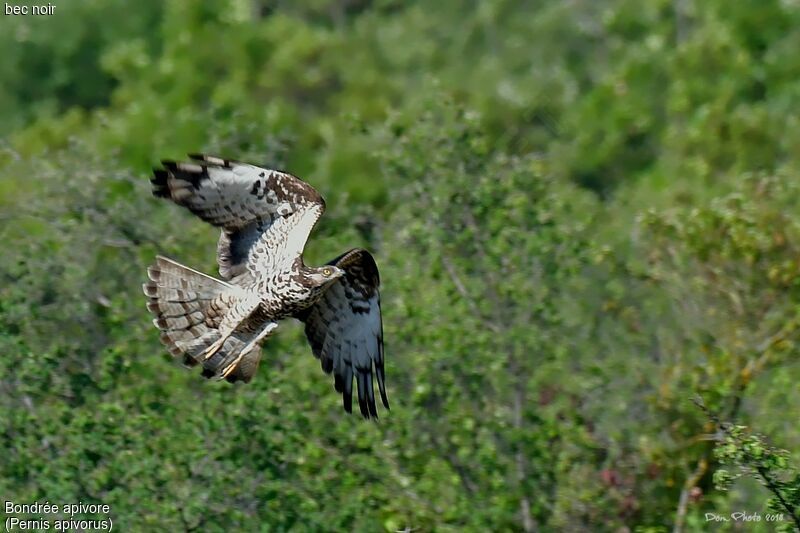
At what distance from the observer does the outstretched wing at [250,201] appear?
478 inches

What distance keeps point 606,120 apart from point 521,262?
28160mm

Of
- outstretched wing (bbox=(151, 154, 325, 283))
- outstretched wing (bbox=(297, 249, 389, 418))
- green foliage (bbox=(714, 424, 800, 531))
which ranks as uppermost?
outstretched wing (bbox=(151, 154, 325, 283))

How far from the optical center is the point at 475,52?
202ft

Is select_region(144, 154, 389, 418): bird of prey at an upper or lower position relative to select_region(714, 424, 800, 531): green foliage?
upper

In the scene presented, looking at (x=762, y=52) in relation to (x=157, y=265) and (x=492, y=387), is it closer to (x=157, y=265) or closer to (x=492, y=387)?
(x=492, y=387)

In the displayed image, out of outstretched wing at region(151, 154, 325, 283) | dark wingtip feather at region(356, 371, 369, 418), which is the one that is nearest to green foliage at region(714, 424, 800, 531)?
dark wingtip feather at region(356, 371, 369, 418)

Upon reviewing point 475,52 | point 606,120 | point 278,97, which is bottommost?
point 606,120

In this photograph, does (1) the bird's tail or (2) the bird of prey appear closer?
(2) the bird of prey

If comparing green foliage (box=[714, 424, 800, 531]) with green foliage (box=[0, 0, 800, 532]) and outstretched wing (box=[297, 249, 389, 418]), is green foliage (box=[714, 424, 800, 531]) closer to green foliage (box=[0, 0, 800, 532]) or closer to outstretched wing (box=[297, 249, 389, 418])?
green foliage (box=[0, 0, 800, 532])

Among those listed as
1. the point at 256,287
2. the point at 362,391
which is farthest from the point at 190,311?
the point at 362,391

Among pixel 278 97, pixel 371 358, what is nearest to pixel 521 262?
pixel 371 358

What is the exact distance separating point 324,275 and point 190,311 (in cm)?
130

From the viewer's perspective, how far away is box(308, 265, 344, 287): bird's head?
39.4 feet

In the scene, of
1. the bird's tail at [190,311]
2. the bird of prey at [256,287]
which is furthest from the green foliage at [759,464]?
the bird's tail at [190,311]
